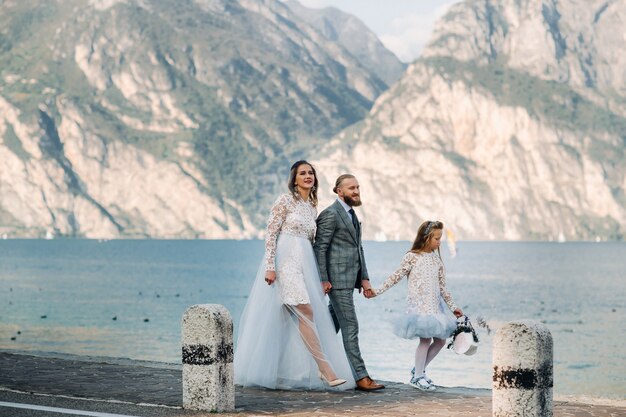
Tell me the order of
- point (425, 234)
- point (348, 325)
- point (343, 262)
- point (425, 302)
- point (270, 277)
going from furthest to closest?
point (425, 234) → point (425, 302) → point (343, 262) → point (348, 325) → point (270, 277)

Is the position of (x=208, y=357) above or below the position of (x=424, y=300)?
below

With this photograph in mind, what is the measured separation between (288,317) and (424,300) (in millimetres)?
2114

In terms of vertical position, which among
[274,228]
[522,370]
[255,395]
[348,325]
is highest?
[274,228]

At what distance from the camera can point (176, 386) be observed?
567 inches

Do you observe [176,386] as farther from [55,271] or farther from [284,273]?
[55,271]

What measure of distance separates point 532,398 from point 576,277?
427ft

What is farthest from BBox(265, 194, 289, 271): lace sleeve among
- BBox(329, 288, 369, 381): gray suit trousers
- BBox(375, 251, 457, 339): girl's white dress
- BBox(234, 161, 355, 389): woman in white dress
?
BBox(375, 251, 457, 339): girl's white dress

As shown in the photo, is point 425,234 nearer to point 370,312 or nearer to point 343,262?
point 343,262

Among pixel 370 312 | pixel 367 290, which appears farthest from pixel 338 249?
pixel 370 312

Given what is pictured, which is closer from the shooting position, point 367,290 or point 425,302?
point 367,290

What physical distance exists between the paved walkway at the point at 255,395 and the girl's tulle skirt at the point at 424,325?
2.46ft

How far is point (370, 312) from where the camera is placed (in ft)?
247

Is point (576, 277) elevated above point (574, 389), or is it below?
above

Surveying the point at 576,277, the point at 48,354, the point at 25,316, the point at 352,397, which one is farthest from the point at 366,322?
the point at 576,277
